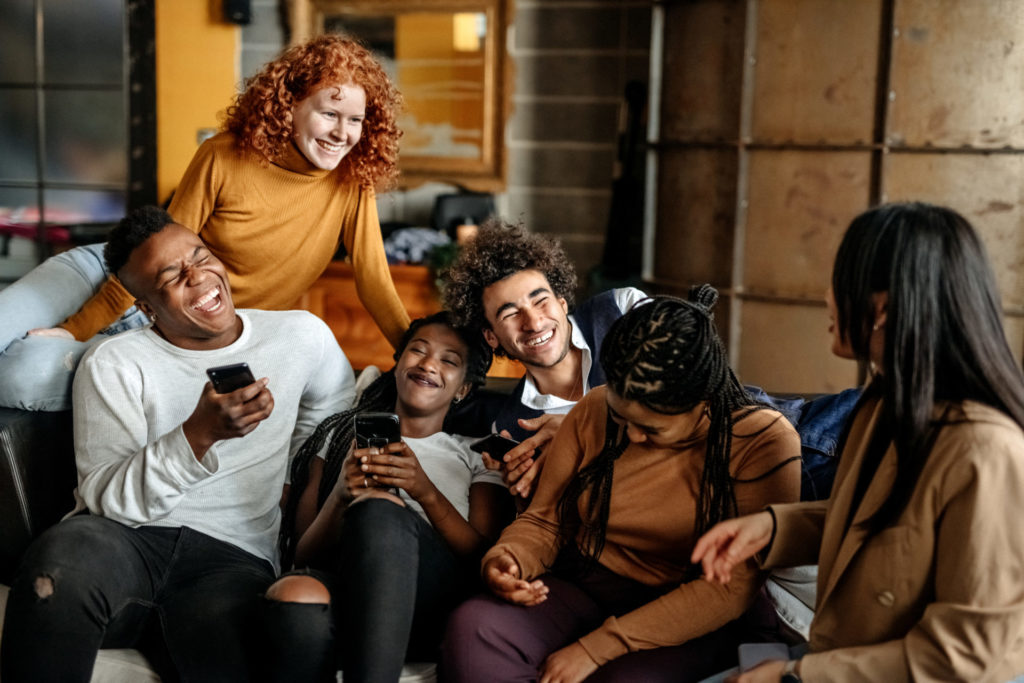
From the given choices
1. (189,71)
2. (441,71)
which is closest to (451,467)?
(441,71)

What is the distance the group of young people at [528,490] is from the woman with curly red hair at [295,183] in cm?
9

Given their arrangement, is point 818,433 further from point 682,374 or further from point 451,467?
point 451,467

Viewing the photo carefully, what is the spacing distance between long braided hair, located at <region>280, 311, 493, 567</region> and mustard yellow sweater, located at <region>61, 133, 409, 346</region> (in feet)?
0.90

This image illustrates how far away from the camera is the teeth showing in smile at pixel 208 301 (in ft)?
6.07

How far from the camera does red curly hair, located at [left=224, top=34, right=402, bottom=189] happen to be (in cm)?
237

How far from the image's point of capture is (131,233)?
191 cm

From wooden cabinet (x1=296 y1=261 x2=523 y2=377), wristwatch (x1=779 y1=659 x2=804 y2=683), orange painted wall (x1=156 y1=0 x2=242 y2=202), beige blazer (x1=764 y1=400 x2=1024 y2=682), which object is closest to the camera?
beige blazer (x1=764 y1=400 x2=1024 y2=682)

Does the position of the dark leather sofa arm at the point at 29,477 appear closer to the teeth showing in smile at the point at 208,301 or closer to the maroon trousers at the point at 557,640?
the teeth showing in smile at the point at 208,301

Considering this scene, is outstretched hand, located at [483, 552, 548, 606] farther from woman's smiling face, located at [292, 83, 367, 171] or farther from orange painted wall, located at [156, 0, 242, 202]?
orange painted wall, located at [156, 0, 242, 202]

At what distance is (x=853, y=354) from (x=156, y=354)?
1.26 metres

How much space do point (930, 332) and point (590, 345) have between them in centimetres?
97

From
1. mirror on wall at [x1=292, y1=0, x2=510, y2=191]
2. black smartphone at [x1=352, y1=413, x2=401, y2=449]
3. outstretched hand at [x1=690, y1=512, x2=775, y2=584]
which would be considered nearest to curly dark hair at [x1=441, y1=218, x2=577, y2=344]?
black smartphone at [x1=352, y1=413, x2=401, y2=449]

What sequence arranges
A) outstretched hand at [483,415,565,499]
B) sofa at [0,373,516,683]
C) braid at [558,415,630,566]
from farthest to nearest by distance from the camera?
sofa at [0,373,516,683] → outstretched hand at [483,415,565,499] → braid at [558,415,630,566]

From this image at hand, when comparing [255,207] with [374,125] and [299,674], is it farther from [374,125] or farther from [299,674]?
[299,674]
